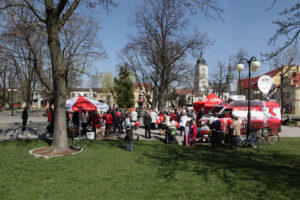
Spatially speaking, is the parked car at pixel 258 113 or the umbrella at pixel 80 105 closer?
the umbrella at pixel 80 105

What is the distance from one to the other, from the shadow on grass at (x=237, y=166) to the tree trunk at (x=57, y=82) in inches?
138

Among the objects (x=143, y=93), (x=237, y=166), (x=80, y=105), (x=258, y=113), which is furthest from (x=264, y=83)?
(x=143, y=93)

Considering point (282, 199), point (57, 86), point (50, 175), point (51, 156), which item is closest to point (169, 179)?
point (282, 199)

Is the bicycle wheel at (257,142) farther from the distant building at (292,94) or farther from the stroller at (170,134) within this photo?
the distant building at (292,94)

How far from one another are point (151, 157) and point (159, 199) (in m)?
4.22

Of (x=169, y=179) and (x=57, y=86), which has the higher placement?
(x=57, y=86)

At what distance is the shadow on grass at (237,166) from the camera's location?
6400mm

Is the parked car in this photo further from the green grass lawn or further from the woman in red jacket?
the woman in red jacket

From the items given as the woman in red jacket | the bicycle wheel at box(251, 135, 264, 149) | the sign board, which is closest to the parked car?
the sign board

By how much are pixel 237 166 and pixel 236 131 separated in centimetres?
335

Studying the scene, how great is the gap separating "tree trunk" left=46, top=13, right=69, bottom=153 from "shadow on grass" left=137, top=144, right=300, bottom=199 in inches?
138

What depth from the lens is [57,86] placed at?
9.80 meters

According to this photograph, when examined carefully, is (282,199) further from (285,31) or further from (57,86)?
(57,86)

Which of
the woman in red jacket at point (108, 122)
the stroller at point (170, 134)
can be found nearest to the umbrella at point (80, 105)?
→ the woman in red jacket at point (108, 122)
